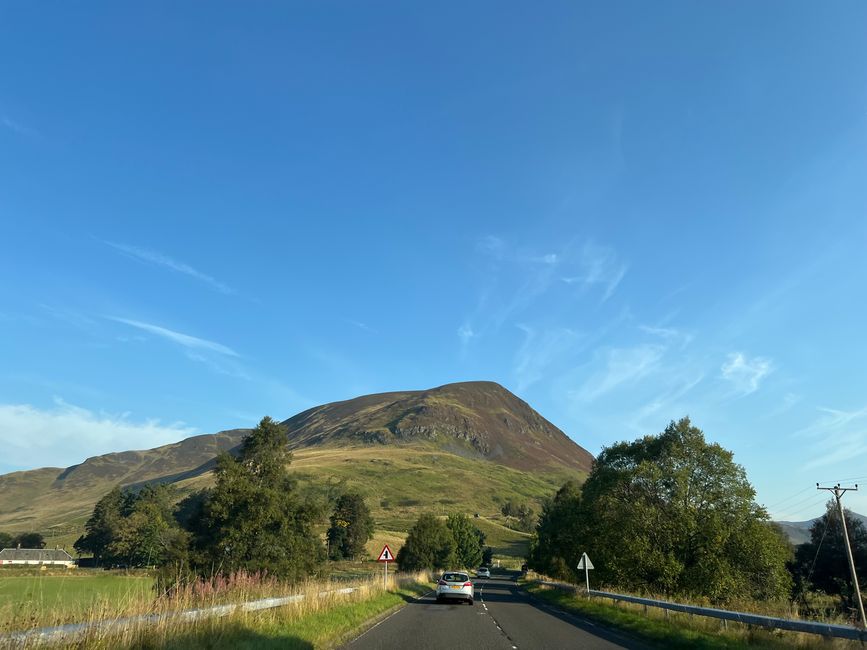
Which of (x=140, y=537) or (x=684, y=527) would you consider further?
(x=140, y=537)

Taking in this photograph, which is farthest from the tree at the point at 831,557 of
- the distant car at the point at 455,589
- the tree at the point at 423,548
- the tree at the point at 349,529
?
the tree at the point at 349,529

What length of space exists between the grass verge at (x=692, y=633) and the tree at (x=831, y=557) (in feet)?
157

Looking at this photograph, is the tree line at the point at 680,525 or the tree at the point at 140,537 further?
the tree at the point at 140,537

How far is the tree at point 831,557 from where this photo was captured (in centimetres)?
6034

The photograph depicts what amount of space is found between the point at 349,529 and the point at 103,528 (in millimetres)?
49770

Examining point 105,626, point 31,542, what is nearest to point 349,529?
point 31,542

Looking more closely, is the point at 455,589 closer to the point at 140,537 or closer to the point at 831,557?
the point at 831,557

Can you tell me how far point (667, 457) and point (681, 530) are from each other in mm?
5663

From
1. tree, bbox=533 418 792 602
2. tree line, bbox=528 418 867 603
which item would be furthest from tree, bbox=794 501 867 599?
tree, bbox=533 418 792 602

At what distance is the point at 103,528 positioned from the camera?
11788 cm

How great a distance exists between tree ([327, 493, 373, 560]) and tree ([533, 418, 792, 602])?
277ft

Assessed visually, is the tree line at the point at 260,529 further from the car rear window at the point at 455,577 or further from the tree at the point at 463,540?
the tree at the point at 463,540

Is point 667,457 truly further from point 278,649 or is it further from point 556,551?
point 278,649

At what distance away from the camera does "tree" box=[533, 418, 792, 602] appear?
1442 inches
